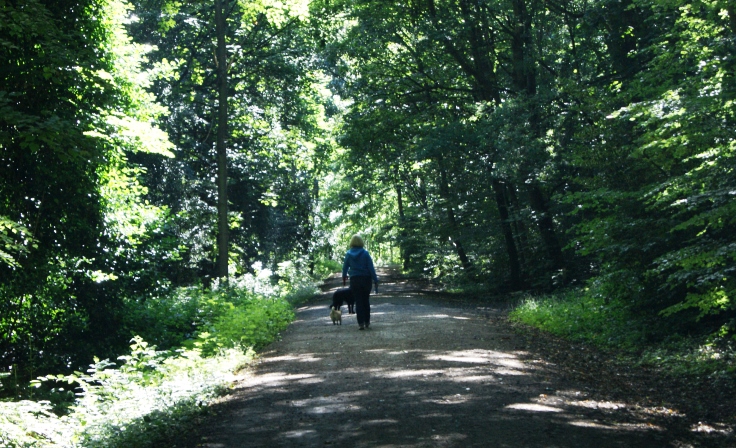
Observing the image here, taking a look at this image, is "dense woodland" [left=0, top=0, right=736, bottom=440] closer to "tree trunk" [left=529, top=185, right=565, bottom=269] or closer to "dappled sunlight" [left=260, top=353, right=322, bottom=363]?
"tree trunk" [left=529, top=185, right=565, bottom=269]

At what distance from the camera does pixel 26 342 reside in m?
15.0

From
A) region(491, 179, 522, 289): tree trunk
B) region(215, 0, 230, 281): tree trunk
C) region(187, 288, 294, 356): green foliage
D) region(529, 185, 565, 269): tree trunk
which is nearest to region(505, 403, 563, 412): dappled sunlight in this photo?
region(187, 288, 294, 356): green foliage

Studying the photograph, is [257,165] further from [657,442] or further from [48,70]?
[657,442]

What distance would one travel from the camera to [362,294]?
14.3 metres

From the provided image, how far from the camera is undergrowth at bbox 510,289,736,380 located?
9766mm

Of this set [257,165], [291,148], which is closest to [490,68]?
[291,148]

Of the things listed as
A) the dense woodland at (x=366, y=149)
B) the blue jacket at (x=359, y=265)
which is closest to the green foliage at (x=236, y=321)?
the dense woodland at (x=366, y=149)

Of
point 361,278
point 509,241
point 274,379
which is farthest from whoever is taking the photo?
point 509,241

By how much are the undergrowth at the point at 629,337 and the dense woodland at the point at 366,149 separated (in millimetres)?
200

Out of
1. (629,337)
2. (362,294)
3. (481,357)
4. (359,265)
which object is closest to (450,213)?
(359,265)

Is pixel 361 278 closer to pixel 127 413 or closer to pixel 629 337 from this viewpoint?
pixel 629 337

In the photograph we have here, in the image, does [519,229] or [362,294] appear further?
[519,229]

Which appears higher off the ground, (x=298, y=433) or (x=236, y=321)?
(x=236, y=321)

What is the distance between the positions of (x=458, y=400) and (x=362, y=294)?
664 cm
